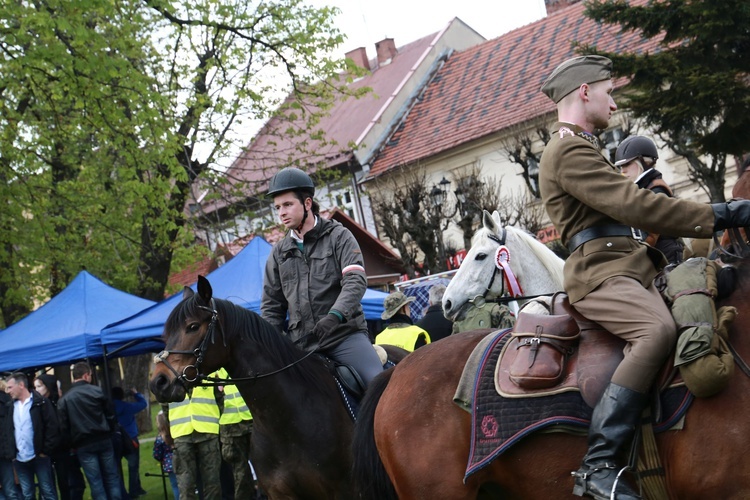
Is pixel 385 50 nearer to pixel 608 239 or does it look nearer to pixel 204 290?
pixel 204 290

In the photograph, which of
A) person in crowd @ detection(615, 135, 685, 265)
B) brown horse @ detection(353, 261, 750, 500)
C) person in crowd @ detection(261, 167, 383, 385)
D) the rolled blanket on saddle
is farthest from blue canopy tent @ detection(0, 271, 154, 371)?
the rolled blanket on saddle

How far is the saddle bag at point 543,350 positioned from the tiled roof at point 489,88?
2570cm

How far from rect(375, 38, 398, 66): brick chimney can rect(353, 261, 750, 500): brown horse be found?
3864 centimetres

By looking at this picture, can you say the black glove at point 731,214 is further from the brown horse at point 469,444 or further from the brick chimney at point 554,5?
the brick chimney at point 554,5

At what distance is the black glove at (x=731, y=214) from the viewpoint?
148 inches

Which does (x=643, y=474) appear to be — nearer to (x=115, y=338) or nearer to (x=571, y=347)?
(x=571, y=347)

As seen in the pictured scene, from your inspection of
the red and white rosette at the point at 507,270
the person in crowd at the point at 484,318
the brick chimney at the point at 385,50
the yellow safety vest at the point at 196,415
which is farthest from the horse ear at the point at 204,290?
the brick chimney at the point at 385,50

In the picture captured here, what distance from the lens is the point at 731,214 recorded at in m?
3.79

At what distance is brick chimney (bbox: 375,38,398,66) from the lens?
139ft

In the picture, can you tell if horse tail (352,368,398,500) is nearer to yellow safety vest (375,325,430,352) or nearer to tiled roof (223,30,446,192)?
yellow safety vest (375,325,430,352)

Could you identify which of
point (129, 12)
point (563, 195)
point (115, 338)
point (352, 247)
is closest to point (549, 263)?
point (352, 247)

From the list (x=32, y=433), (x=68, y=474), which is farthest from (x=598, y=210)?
(x=68, y=474)

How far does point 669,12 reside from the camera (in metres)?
15.6

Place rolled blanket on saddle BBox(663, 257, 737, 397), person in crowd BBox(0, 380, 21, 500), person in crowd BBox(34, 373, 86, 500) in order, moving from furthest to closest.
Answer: person in crowd BBox(34, 373, 86, 500) < person in crowd BBox(0, 380, 21, 500) < rolled blanket on saddle BBox(663, 257, 737, 397)
